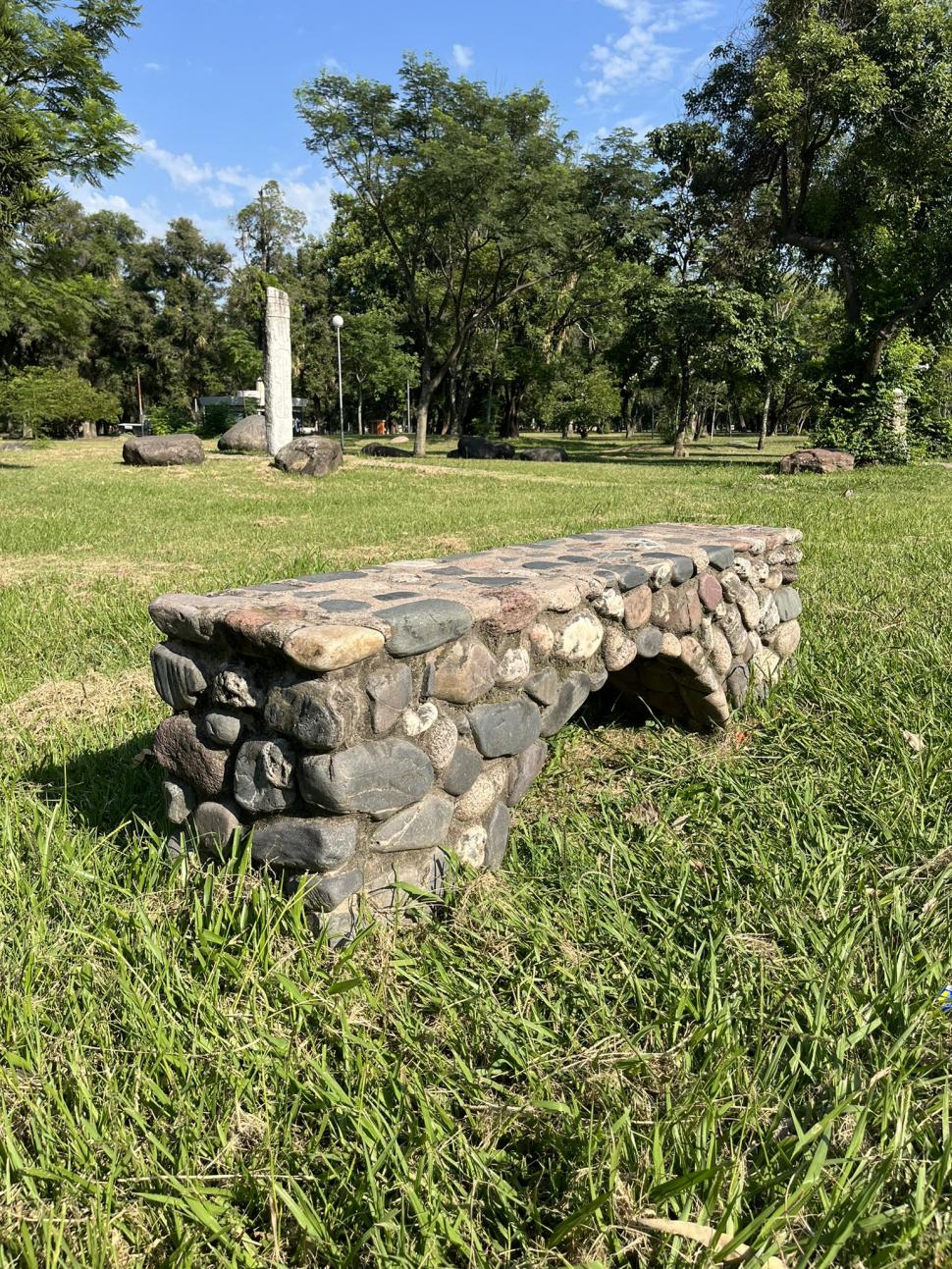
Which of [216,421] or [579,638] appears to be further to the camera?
[216,421]

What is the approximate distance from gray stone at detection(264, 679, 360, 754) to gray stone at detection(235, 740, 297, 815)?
0.06 m

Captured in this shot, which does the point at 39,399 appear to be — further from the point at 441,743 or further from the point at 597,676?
the point at 441,743

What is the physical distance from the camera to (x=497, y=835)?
2.41m

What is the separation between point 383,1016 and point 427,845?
1.44 ft

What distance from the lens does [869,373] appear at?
17234 mm

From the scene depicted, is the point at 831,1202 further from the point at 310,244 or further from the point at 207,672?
the point at 310,244

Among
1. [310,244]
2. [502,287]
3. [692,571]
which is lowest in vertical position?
[692,571]

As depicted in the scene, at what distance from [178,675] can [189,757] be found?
0.21 meters

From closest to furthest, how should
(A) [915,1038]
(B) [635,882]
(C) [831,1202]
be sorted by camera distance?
(C) [831,1202] < (A) [915,1038] < (B) [635,882]

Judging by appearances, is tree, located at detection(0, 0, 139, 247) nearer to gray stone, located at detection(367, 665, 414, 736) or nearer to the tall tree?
the tall tree

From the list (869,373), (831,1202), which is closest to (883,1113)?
(831,1202)

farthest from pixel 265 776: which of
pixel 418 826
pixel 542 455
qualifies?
pixel 542 455

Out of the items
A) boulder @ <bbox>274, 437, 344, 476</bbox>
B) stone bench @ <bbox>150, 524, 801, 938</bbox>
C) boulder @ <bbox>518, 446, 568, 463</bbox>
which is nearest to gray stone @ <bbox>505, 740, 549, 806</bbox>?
stone bench @ <bbox>150, 524, 801, 938</bbox>

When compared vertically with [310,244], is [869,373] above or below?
below
